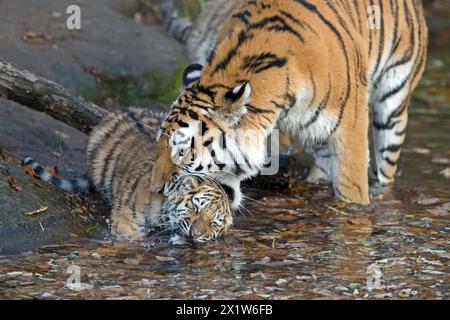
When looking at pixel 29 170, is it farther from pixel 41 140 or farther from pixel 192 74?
pixel 192 74

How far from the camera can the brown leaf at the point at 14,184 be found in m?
6.11

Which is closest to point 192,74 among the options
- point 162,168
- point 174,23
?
point 162,168

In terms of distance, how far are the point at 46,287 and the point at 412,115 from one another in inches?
246

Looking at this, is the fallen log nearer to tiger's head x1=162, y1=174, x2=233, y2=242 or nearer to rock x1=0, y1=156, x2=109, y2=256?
rock x1=0, y1=156, x2=109, y2=256

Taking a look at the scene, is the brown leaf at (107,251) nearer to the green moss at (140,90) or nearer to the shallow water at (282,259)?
the shallow water at (282,259)

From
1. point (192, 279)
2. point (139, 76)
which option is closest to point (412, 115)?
point (139, 76)

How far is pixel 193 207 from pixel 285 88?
3.14 ft

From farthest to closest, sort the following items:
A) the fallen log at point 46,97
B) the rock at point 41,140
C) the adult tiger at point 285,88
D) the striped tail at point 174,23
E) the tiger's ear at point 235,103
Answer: the striped tail at point 174,23 → the rock at point 41,140 → the fallen log at point 46,97 → the adult tiger at point 285,88 → the tiger's ear at point 235,103

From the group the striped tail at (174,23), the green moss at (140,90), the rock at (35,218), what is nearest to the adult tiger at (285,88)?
the rock at (35,218)

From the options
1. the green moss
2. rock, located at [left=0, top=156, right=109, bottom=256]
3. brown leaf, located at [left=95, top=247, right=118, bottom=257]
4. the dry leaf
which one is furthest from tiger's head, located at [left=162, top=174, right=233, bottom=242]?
the green moss

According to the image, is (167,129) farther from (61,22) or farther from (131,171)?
(61,22)

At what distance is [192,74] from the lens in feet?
20.3

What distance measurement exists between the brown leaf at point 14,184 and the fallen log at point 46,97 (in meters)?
0.82

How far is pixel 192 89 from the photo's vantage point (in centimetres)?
597
